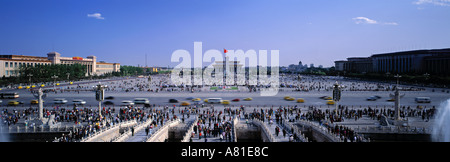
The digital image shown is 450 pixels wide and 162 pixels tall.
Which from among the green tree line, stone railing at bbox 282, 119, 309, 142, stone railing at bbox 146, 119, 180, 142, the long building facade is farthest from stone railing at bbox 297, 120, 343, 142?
the long building facade

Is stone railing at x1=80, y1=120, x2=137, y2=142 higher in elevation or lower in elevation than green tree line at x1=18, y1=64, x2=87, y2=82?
lower

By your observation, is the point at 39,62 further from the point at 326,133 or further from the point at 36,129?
the point at 326,133

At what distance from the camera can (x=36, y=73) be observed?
216 ft

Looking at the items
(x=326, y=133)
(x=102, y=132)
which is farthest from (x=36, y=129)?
(x=326, y=133)

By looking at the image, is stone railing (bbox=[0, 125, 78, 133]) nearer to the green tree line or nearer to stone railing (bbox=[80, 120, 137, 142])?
stone railing (bbox=[80, 120, 137, 142])

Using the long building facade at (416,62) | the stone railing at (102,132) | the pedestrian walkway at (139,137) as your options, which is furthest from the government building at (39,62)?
the long building facade at (416,62)

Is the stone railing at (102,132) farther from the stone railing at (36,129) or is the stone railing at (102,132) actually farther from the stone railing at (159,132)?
the stone railing at (36,129)

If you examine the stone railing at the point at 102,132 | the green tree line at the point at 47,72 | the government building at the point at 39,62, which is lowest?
the stone railing at the point at 102,132

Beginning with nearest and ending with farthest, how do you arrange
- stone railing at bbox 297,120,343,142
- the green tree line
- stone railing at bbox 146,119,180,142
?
1. stone railing at bbox 297,120,343,142
2. stone railing at bbox 146,119,180,142
3. the green tree line

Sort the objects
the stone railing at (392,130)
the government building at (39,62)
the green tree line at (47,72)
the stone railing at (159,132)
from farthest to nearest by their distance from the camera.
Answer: the green tree line at (47,72), the government building at (39,62), the stone railing at (392,130), the stone railing at (159,132)

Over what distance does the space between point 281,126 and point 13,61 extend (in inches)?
2733
